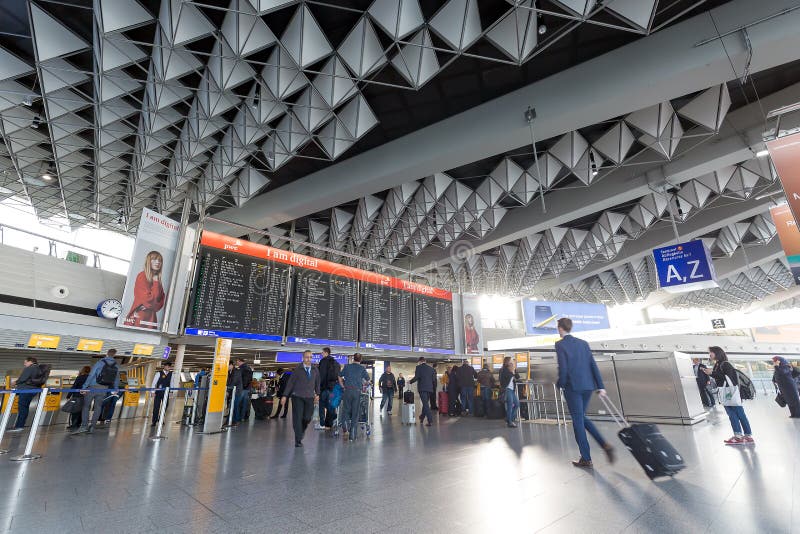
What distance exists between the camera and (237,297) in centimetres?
964

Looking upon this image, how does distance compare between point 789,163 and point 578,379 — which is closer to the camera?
point 578,379

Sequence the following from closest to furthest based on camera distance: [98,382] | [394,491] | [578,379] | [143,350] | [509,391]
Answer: [394,491]
[578,379]
[98,382]
[509,391]
[143,350]

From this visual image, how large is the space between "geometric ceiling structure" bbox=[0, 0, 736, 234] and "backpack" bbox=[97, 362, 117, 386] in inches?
229

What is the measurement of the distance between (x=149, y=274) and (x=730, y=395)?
12252 mm

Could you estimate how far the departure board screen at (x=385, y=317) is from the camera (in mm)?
12414

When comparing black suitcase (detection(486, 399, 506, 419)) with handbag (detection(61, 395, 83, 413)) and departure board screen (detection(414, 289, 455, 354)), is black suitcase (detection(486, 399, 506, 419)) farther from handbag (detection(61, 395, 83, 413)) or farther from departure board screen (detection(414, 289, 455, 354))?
handbag (detection(61, 395, 83, 413))

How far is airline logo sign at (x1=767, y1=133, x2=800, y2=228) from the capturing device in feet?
18.2

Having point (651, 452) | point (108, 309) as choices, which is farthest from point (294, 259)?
point (651, 452)

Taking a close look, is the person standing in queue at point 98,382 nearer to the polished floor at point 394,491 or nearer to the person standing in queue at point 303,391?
the polished floor at point 394,491

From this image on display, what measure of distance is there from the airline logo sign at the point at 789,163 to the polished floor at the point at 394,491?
12.1ft

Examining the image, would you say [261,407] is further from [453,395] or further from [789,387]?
[789,387]

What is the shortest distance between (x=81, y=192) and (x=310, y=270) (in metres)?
10.4

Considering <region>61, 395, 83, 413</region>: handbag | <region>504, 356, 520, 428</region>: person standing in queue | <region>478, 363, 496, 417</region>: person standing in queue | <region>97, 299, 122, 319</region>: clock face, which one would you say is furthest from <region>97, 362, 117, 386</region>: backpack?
<region>478, 363, 496, 417</region>: person standing in queue

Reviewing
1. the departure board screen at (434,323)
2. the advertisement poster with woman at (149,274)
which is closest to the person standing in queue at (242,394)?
the advertisement poster with woman at (149,274)
